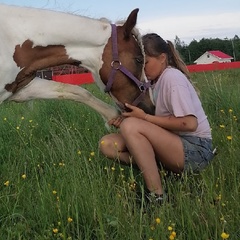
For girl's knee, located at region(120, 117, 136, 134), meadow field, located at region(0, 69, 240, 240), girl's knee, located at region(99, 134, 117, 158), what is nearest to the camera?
meadow field, located at region(0, 69, 240, 240)

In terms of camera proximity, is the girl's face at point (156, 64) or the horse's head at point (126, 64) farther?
the horse's head at point (126, 64)

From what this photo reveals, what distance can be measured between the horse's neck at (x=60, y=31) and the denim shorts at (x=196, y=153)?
39.2 inches

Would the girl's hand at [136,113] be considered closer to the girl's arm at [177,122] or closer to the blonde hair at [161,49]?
the girl's arm at [177,122]

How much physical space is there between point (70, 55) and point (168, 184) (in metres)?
1.34

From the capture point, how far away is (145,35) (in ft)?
11.1

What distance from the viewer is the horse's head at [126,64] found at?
11.5ft

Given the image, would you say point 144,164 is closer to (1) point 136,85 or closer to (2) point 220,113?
(1) point 136,85

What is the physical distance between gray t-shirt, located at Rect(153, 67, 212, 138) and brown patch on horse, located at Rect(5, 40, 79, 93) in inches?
34.3

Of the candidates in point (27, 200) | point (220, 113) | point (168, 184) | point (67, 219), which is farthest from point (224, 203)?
point (220, 113)

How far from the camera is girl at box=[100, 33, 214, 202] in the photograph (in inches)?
115

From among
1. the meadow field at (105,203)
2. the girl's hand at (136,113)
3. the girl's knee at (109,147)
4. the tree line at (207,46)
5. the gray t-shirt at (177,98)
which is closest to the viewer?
the meadow field at (105,203)

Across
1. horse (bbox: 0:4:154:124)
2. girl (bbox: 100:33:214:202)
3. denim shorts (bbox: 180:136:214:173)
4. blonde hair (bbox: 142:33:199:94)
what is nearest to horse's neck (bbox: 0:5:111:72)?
horse (bbox: 0:4:154:124)

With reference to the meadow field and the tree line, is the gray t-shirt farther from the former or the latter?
the tree line

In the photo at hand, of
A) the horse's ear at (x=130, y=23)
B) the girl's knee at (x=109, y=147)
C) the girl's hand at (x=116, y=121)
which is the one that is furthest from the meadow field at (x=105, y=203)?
the horse's ear at (x=130, y=23)
